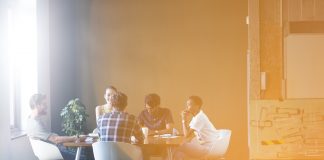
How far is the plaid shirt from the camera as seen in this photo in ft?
15.0

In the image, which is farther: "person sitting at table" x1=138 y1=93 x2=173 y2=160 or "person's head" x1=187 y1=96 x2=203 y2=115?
"person sitting at table" x1=138 y1=93 x2=173 y2=160

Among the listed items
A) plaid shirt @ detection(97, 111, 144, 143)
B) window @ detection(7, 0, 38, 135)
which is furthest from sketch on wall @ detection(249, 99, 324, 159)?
window @ detection(7, 0, 38, 135)

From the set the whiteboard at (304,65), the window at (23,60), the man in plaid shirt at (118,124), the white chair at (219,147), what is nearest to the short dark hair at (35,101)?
the window at (23,60)

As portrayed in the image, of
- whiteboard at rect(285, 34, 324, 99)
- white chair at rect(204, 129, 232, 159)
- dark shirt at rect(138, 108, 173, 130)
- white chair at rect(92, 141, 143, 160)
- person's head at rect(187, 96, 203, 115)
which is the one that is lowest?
white chair at rect(204, 129, 232, 159)

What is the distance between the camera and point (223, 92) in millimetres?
7445

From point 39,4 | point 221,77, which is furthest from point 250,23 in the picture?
point 39,4

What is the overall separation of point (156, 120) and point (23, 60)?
7.05ft

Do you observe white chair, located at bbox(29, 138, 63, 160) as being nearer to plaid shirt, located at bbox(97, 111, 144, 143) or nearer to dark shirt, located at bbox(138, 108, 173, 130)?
plaid shirt, located at bbox(97, 111, 144, 143)

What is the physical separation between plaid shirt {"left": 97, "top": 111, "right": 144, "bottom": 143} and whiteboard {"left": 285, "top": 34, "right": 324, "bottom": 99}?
1.57 metres

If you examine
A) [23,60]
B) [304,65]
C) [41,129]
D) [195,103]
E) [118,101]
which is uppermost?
[23,60]

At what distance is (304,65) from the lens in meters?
4.66

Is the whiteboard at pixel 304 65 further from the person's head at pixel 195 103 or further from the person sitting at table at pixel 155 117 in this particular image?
the person sitting at table at pixel 155 117

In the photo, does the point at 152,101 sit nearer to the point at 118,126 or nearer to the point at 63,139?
the point at 63,139

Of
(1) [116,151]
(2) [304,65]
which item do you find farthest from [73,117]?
(2) [304,65]
